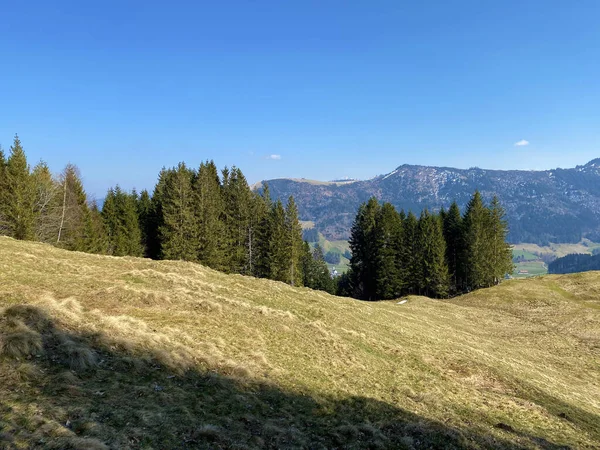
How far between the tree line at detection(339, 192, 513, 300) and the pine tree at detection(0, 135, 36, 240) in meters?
61.1

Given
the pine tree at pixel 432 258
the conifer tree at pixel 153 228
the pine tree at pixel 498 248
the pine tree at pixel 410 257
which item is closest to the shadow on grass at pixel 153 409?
the conifer tree at pixel 153 228

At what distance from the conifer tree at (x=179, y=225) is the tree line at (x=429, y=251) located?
39576 millimetres

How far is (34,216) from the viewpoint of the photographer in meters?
48.2

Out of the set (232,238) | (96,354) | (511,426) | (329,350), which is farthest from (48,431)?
(232,238)

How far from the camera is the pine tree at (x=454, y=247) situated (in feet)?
277

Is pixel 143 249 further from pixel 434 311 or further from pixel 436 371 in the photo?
pixel 436 371

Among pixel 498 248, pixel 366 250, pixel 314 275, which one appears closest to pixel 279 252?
pixel 366 250

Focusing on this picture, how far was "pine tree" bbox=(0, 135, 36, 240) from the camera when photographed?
4572 centimetres

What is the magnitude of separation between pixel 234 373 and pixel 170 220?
48.1m

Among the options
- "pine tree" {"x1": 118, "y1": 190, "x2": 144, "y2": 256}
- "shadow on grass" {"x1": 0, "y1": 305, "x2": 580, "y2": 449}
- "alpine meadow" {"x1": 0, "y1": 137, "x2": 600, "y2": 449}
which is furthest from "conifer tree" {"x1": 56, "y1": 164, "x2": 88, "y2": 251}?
"shadow on grass" {"x1": 0, "y1": 305, "x2": 580, "y2": 449}

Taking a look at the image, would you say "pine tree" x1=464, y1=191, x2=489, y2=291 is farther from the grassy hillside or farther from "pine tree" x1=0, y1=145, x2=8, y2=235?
"pine tree" x1=0, y1=145, x2=8, y2=235

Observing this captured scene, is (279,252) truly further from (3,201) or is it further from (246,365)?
(246,365)

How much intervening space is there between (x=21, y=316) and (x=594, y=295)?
7713 cm

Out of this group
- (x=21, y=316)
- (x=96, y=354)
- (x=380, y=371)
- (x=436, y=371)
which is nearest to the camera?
(x=96, y=354)
